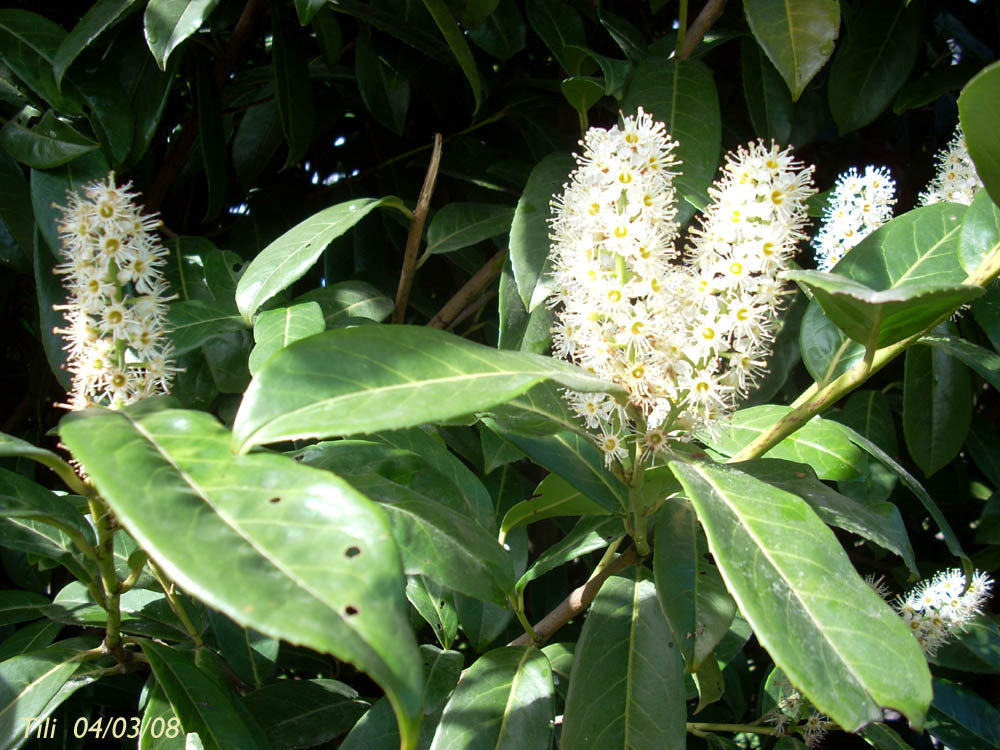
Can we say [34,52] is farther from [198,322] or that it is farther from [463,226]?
[463,226]

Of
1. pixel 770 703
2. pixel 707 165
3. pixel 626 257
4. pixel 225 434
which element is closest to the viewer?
pixel 225 434

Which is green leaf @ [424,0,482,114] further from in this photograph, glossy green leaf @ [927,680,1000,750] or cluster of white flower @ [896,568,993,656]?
glossy green leaf @ [927,680,1000,750]

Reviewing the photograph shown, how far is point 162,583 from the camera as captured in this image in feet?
3.51

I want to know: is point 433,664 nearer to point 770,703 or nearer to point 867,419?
point 770,703

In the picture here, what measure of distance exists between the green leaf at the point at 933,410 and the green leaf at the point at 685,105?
0.61m

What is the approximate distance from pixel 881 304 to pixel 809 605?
27cm

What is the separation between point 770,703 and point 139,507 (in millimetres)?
1242

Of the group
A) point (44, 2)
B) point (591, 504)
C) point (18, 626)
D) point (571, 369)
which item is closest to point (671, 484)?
point (591, 504)

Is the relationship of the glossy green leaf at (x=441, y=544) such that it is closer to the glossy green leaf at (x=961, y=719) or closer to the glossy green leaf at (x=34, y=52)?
the glossy green leaf at (x=34, y=52)

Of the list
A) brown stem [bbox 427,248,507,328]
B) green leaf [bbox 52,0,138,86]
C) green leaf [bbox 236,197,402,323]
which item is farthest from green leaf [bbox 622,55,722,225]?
green leaf [bbox 52,0,138,86]

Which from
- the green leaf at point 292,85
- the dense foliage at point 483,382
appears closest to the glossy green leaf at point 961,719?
the dense foliage at point 483,382

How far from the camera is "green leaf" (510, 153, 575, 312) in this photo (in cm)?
109

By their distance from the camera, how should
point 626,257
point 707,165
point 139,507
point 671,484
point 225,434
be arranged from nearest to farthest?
point 139,507 → point 225,434 → point 626,257 → point 671,484 → point 707,165

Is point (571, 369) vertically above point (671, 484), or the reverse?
point (571, 369)
